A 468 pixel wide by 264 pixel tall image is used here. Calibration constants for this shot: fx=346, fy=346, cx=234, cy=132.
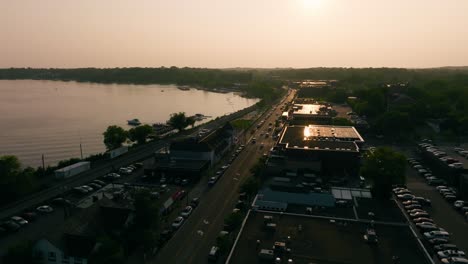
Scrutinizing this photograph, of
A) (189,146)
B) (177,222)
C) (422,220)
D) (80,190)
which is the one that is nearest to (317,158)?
(422,220)

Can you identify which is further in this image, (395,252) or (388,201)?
(388,201)

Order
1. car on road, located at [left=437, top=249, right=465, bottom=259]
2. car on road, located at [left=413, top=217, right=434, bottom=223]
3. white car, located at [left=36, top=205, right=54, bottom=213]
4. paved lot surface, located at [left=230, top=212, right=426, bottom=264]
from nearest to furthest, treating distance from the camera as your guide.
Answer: paved lot surface, located at [left=230, top=212, right=426, bottom=264] → car on road, located at [left=437, top=249, right=465, bottom=259] → car on road, located at [left=413, top=217, right=434, bottom=223] → white car, located at [left=36, top=205, right=54, bottom=213]

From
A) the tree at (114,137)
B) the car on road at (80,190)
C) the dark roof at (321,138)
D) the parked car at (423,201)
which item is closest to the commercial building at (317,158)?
the dark roof at (321,138)

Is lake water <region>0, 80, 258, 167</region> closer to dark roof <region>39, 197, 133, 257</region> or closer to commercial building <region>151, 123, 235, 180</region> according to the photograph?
commercial building <region>151, 123, 235, 180</region>

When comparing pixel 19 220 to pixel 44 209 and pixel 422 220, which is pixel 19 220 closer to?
pixel 44 209

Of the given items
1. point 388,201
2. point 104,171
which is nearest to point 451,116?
point 388,201

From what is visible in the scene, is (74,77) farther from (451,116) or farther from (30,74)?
(451,116)

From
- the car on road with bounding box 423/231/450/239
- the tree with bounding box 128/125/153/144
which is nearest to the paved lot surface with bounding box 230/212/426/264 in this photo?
the car on road with bounding box 423/231/450/239
